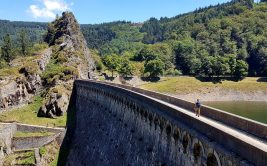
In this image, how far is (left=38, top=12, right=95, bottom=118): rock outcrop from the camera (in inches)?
3924

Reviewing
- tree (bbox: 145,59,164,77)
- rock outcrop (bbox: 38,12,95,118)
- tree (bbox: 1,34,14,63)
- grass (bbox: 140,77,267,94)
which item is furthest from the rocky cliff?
grass (bbox: 140,77,267,94)

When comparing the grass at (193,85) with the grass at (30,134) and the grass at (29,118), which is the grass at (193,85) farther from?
the grass at (30,134)

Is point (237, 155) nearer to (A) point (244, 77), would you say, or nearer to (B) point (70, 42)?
(B) point (70, 42)

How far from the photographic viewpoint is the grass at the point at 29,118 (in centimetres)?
9369

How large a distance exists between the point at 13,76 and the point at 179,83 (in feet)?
253

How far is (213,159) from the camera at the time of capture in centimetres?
2353

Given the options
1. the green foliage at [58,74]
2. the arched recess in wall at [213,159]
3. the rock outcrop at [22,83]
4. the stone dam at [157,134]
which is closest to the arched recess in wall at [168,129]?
the stone dam at [157,134]

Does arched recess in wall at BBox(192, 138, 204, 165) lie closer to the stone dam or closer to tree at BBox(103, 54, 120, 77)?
the stone dam

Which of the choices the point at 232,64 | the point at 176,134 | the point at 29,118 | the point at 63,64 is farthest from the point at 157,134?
the point at 232,64

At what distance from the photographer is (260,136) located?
81.4ft

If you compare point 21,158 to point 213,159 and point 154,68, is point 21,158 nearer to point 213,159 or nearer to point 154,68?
point 213,159

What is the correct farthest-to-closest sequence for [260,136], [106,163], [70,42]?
[70,42] → [106,163] → [260,136]

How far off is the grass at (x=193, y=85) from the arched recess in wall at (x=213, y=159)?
439 ft

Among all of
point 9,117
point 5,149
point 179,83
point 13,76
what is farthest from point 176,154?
point 179,83
